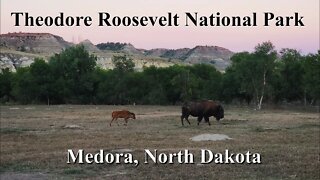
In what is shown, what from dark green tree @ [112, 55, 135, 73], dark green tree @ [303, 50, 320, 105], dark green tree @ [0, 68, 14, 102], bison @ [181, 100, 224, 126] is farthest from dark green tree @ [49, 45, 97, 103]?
bison @ [181, 100, 224, 126]

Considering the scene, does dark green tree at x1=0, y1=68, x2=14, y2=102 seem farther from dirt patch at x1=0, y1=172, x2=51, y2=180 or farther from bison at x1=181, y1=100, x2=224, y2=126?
dirt patch at x1=0, y1=172, x2=51, y2=180

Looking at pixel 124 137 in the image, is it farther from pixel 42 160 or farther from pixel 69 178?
pixel 69 178

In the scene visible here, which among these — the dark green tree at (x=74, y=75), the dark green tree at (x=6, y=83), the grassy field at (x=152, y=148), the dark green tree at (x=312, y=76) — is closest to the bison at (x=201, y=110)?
the grassy field at (x=152, y=148)

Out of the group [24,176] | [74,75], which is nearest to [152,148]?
[24,176]

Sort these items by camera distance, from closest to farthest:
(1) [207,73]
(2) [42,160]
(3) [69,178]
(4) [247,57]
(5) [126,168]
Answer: (3) [69,178] < (5) [126,168] < (2) [42,160] < (4) [247,57] < (1) [207,73]

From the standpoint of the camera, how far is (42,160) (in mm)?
18219

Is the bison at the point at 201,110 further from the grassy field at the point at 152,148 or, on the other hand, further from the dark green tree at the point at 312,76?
the dark green tree at the point at 312,76

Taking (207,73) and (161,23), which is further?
(207,73)

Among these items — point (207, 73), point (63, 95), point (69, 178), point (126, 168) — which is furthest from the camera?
point (207, 73)

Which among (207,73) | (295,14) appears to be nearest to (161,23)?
(295,14)

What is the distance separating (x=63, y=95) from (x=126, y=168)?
283 ft

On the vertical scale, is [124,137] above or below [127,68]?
below

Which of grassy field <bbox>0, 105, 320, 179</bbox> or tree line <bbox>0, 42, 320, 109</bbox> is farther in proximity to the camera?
tree line <bbox>0, 42, 320, 109</bbox>

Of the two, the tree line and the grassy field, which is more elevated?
the tree line
